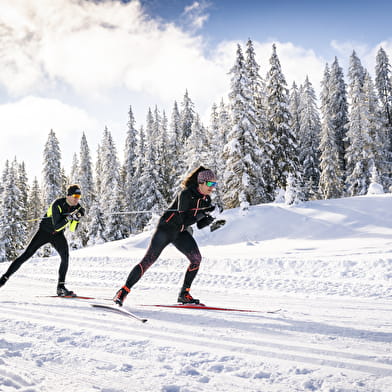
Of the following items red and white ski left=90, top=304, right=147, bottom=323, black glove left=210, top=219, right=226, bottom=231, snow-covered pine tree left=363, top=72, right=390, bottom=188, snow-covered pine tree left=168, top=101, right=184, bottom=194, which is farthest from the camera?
snow-covered pine tree left=168, top=101, right=184, bottom=194

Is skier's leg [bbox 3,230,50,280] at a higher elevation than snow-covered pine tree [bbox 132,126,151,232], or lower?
lower

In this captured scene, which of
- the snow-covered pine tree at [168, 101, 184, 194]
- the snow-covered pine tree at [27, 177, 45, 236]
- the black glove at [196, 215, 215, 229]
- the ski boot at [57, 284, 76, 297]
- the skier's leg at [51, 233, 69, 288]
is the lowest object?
the ski boot at [57, 284, 76, 297]

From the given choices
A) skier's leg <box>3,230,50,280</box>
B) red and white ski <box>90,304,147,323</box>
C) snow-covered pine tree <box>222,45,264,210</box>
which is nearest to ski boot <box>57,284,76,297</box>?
Result: skier's leg <box>3,230,50,280</box>

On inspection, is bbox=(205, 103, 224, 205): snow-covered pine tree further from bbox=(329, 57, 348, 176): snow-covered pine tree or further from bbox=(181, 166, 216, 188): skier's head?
bbox=(181, 166, 216, 188): skier's head

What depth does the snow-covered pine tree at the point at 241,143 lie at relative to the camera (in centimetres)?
2395

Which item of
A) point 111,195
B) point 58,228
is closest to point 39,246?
point 58,228

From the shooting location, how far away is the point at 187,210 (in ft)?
16.8

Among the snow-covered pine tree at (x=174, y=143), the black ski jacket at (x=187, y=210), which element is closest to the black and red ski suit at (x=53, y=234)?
the black ski jacket at (x=187, y=210)

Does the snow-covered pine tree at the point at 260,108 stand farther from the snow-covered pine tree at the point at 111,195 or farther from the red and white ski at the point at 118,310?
the red and white ski at the point at 118,310

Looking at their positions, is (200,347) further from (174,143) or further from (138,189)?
(174,143)

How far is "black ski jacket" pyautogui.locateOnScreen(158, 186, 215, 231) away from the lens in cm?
512

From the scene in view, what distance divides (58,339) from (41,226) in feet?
11.6

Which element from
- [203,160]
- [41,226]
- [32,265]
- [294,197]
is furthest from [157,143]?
[41,226]

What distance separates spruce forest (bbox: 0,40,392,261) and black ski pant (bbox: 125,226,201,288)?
1126cm
